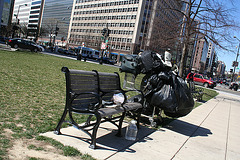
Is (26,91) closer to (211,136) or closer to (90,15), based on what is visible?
(211,136)

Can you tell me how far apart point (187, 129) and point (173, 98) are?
1.17 m

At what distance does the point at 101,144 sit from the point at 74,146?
0.46 meters

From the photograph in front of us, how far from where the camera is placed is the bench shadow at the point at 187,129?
5.32 metres

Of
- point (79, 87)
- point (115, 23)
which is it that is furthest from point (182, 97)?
point (115, 23)

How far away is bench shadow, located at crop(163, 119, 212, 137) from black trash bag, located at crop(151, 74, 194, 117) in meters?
0.46

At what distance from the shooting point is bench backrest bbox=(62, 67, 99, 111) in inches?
141

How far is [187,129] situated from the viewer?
18.5ft

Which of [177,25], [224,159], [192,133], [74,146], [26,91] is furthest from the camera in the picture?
[177,25]

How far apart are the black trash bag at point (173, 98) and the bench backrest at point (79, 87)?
4.81 feet

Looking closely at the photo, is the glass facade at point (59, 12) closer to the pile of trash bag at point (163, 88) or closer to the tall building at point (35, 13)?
the tall building at point (35, 13)

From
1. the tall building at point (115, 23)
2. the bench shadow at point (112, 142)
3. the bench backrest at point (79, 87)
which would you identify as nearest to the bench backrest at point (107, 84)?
the bench backrest at point (79, 87)

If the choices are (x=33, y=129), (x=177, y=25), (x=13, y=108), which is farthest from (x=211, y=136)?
(x=177, y=25)

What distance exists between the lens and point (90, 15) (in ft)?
303

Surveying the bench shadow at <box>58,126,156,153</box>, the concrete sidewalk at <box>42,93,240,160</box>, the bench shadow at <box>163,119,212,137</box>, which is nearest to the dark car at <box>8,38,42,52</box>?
the bench shadow at <box>163,119,212,137</box>
